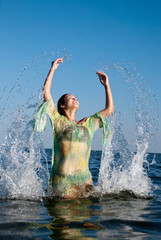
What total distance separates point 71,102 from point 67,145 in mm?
758

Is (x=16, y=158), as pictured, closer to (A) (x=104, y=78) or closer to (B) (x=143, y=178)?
(A) (x=104, y=78)

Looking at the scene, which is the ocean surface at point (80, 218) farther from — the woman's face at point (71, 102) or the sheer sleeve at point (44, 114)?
the woman's face at point (71, 102)

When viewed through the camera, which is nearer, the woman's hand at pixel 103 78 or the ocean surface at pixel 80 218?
the ocean surface at pixel 80 218

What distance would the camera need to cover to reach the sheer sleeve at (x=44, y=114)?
16.6 ft

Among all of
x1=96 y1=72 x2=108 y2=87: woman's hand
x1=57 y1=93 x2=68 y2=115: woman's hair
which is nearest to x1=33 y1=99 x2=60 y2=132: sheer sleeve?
x1=57 y1=93 x2=68 y2=115: woman's hair

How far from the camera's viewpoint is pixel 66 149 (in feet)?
16.5

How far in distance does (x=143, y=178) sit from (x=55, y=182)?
231cm

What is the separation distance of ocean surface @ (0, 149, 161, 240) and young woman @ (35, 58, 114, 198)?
251 mm

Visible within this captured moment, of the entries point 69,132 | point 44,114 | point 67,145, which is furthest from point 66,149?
point 44,114

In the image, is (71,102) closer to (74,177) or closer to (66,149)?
(66,149)

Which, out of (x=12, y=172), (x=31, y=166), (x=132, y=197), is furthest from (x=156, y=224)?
(x=12, y=172)

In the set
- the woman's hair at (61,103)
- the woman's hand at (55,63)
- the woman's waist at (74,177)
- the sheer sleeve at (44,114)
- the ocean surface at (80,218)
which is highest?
the woman's hand at (55,63)

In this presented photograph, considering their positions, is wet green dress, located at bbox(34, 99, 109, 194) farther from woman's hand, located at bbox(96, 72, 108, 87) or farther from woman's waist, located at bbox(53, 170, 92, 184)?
woman's hand, located at bbox(96, 72, 108, 87)

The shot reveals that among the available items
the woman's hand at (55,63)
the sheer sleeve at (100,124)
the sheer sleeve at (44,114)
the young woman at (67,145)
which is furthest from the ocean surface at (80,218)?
the woman's hand at (55,63)
